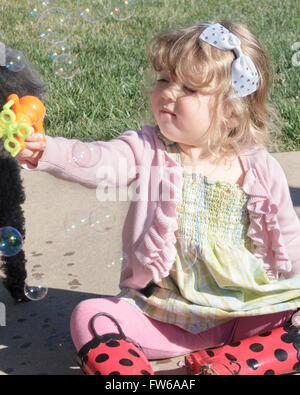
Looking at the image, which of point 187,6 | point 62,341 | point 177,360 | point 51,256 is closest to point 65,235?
point 51,256

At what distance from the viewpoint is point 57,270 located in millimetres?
3150

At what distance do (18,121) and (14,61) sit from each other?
68 cm

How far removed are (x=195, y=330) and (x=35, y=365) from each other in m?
0.58

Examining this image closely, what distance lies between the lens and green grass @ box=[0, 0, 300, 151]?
4816 millimetres

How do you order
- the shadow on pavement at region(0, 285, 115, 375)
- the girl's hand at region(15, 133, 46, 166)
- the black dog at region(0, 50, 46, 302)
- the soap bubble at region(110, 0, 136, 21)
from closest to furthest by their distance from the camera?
the girl's hand at region(15, 133, 46, 166) < the shadow on pavement at region(0, 285, 115, 375) < the black dog at region(0, 50, 46, 302) < the soap bubble at region(110, 0, 136, 21)

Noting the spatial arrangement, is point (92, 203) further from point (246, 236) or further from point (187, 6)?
point (187, 6)

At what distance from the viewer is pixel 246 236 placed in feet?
8.16

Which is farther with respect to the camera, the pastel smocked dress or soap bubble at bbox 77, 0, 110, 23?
soap bubble at bbox 77, 0, 110, 23

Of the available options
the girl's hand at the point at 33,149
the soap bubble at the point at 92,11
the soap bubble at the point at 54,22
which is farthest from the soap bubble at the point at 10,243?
the soap bubble at the point at 92,11

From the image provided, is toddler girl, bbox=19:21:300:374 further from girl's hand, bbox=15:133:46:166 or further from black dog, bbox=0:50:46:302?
black dog, bbox=0:50:46:302

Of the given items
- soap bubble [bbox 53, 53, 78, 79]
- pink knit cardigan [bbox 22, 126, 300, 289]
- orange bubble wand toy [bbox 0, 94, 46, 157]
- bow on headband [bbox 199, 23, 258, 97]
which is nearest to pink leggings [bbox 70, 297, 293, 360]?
pink knit cardigan [bbox 22, 126, 300, 289]

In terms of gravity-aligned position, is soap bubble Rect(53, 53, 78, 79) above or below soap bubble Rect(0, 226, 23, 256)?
above

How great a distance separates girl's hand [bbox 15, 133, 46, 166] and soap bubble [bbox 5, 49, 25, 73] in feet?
1.82

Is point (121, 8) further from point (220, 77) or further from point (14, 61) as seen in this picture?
point (220, 77)
